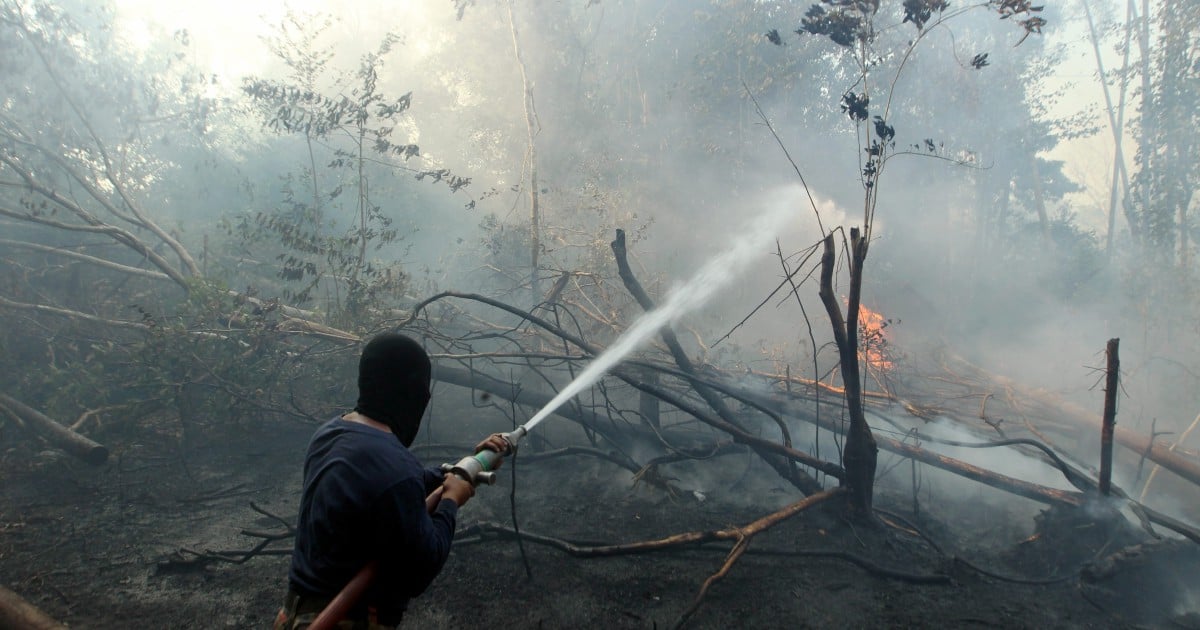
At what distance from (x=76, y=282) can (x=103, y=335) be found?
2.11 m

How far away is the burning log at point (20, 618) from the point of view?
3.21 m

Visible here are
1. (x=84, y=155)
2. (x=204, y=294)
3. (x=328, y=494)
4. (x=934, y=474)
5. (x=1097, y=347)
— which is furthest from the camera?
(x=1097, y=347)

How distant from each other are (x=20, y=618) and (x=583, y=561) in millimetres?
3674

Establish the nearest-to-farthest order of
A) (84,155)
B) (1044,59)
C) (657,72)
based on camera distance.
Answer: (84,155) → (657,72) → (1044,59)

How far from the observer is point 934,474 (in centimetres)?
789

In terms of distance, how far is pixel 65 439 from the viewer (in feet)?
22.0

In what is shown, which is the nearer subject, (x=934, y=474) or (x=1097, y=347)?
(x=934, y=474)

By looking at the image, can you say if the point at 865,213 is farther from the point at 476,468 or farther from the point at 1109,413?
the point at 476,468

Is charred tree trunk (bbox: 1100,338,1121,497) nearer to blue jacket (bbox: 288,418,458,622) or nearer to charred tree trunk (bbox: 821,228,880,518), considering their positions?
charred tree trunk (bbox: 821,228,880,518)

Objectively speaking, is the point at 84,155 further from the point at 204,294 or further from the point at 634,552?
the point at 634,552

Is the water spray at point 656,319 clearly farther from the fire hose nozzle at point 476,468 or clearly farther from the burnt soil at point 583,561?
the burnt soil at point 583,561

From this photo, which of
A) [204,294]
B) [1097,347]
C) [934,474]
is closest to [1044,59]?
[1097,347]

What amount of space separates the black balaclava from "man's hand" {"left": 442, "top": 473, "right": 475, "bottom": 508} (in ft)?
0.78

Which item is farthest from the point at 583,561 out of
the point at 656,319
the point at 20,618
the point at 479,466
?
the point at 20,618
